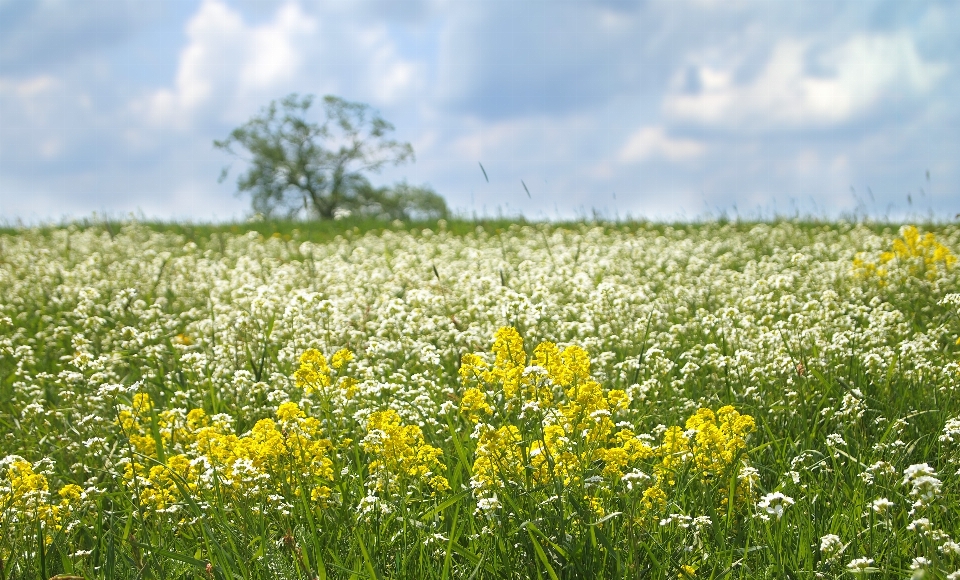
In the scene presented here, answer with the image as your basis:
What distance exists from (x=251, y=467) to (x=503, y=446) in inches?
46.2

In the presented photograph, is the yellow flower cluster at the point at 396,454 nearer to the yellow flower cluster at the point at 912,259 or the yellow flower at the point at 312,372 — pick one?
the yellow flower at the point at 312,372

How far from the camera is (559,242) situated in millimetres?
14211

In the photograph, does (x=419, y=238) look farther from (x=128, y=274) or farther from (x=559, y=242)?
(x=128, y=274)

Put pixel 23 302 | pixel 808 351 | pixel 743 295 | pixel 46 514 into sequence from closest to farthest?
pixel 46 514, pixel 808 351, pixel 743 295, pixel 23 302

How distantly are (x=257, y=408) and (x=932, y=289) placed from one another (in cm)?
681

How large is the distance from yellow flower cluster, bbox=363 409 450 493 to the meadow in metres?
0.02

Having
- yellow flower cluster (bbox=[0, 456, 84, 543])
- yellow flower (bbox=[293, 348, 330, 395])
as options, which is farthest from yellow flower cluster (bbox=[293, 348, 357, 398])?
yellow flower cluster (bbox=[0, 456, 84, 543])

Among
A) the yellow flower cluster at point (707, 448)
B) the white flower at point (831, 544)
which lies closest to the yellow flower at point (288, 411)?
the yellow flower cluster at point (707, 448)

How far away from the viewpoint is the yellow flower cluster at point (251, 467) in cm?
385

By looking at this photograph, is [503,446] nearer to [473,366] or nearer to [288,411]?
[473,366]

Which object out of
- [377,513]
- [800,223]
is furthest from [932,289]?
[800,223]

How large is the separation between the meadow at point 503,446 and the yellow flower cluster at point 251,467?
0.05 feet

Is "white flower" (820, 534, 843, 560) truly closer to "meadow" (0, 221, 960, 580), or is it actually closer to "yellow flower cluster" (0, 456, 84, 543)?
"meadow" (0, 221, 960, 580)

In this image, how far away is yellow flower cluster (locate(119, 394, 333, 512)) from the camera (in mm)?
3848
